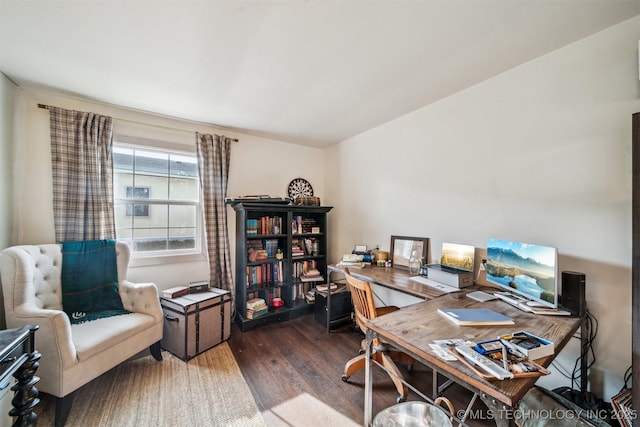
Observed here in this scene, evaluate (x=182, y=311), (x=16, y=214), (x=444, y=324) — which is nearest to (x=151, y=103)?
(x=16, y=214)

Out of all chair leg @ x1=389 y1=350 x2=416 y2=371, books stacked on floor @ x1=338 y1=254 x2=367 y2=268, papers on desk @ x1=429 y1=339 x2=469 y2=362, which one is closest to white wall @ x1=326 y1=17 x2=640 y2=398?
books stacked on floor @ x1=338 y1=254 x2=367 y2=268

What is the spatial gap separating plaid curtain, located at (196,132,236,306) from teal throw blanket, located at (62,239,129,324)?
863mm

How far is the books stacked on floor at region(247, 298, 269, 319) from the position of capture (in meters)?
2.70

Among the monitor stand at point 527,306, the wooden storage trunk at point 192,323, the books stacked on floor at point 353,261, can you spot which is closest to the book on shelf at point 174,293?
the wooden storage trunk at point 192,323

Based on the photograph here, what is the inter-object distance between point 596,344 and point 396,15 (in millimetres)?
2240

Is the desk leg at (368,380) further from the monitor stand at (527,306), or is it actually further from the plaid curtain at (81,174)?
the plaid curtain at (81,174)

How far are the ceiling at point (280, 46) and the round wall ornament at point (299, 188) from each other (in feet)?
4.49

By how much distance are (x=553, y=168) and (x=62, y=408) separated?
3487mm

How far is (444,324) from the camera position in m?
1.25

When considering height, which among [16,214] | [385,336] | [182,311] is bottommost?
[182,311]

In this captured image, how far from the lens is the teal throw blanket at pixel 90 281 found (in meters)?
1.98

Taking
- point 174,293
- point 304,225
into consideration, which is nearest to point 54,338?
point 174,293

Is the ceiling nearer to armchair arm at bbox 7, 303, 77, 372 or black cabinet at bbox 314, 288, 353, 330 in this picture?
armchair arm at bbox 7, 303, 77, 372

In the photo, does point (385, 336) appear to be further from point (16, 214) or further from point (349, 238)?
point (16, 214)
